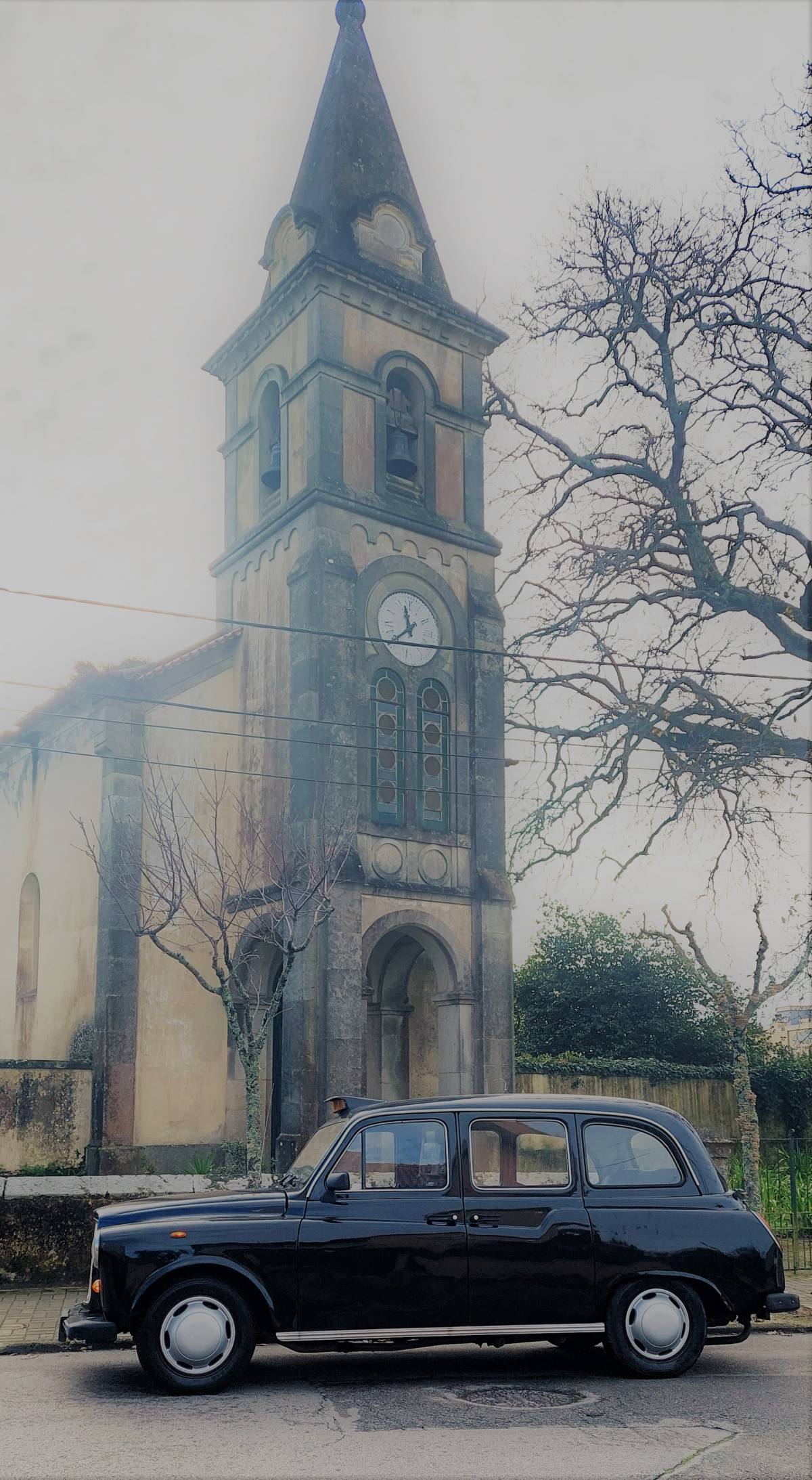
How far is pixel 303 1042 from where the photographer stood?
20.4 metres

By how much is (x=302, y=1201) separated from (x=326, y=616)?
14490 millimetres

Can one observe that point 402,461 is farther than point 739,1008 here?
Yes

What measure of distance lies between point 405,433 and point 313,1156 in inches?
698

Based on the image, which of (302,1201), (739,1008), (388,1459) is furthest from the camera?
(739,1008)

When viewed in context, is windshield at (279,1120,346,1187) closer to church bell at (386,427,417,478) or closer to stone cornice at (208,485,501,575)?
stone cornice at (208,485,501,575)

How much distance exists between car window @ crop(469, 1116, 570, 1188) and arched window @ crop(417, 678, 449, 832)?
1375cm

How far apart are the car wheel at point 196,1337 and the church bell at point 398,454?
18054mm

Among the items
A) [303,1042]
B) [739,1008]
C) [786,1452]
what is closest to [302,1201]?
[786,1452]

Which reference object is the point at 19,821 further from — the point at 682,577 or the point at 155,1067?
the point at 682,577

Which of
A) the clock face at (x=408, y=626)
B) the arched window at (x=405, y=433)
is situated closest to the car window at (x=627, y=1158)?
the clock face at (x=408, y=626)

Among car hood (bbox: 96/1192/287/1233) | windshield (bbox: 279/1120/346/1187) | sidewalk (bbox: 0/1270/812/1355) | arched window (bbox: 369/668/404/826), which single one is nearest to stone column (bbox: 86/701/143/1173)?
arched window (bbox: 369/668/404/826)

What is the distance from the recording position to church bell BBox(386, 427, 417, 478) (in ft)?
79.2

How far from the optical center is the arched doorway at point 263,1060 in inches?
850

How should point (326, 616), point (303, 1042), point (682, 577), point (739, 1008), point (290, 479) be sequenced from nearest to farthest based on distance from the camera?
point (739, 1008) < point (682, 577) < point (303, 1042) < point (326, 616) < point (290, 479)
